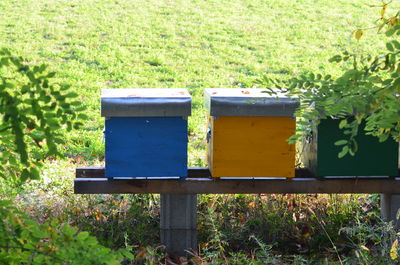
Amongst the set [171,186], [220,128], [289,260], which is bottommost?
[289,260]

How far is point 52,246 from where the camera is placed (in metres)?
2.33

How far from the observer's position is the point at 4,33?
39.9 feet

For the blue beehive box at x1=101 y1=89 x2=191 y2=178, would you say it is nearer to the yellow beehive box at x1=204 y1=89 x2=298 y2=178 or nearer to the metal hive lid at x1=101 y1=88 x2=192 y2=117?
the metal hive lid at x1=101 y1=88 x2=192 y2=117

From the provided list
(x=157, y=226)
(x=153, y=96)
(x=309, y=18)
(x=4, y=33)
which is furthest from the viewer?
(x=309, y=18)

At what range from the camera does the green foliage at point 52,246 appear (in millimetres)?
2127

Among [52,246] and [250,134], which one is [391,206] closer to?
[250,134]

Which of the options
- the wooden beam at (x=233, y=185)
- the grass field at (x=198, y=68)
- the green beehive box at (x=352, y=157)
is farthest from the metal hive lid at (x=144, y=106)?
the green beehive box at (x=352, y=157)

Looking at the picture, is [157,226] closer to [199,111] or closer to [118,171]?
[118,171]

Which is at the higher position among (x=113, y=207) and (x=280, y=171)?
(x=280, y=171)

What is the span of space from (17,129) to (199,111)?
239 inches

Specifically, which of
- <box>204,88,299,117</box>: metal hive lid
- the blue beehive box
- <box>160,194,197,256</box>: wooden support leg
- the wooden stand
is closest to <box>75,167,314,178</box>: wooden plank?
the wooden stand

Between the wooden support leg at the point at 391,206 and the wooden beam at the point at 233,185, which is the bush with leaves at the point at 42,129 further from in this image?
the wooden support leg at the point at 391,206

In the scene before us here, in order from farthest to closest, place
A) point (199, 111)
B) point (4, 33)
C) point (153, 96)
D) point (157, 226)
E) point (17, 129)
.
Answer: point (4, 33) → point (199, 111) → point (157, 226) → point (153, 96) → point (17, 129)

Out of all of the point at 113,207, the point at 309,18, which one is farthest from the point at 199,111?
the point at 309,18
